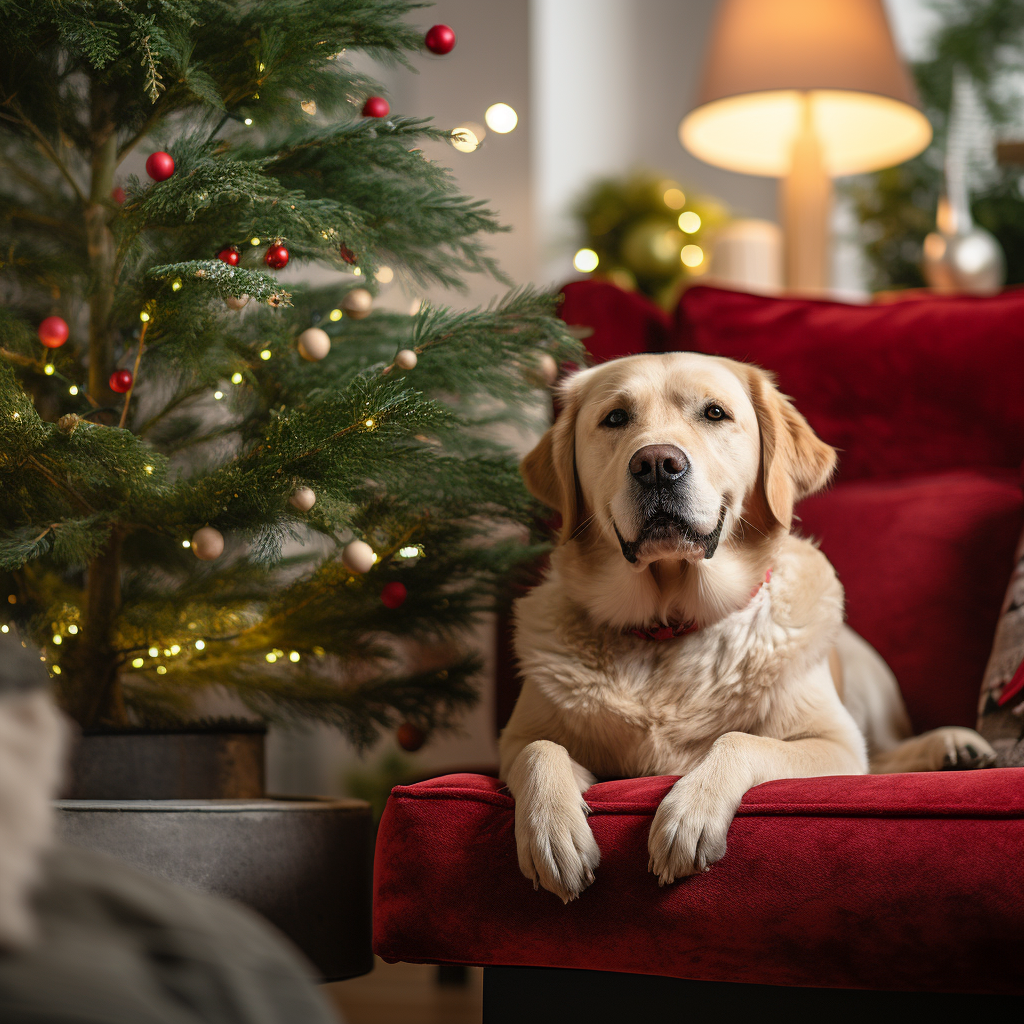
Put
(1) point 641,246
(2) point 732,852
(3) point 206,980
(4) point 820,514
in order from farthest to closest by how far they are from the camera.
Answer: (1) point 641,246 → (4) point 820,514 → (2) point 732,852 → (3) point 206,980

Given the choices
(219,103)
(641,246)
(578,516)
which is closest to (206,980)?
(578,516)

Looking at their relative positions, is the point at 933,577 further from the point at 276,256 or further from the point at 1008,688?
the point at 276,256

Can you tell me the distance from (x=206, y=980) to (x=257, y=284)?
3.37ft

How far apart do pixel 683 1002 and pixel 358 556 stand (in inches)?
31.2

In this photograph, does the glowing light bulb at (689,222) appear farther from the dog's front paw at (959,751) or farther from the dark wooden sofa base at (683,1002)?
the dark wooden sofa base at (683,1002)

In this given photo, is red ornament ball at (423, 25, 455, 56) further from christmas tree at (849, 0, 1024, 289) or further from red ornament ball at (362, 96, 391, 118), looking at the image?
christmas tree at (849, 0, 1024, 289)

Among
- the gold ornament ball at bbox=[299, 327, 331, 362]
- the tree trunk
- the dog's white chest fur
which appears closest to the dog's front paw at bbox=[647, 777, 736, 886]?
the dog's white chest fur

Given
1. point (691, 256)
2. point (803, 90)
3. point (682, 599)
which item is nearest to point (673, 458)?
point (682, 599)

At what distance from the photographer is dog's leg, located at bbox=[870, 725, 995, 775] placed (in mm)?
1494

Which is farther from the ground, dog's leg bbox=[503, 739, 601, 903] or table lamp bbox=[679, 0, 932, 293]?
table lamp bbox=[679, 0, 932, 293]

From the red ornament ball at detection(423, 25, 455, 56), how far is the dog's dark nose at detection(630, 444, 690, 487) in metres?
0.77

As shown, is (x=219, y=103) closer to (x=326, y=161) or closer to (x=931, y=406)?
(x=326, y=161)

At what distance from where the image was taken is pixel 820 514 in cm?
204

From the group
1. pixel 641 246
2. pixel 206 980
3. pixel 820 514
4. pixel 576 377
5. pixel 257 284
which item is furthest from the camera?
pixel 641 246
